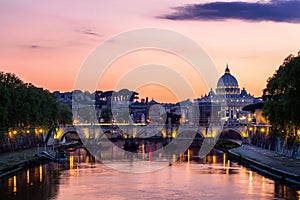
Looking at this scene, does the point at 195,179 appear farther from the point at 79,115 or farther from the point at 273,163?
the point at 79,115

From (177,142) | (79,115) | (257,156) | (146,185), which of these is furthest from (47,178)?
(79,115)

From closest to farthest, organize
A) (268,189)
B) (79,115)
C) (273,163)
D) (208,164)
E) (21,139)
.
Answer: (268,189) → (273,163) → (208,164) → (21,139) → (79,115)

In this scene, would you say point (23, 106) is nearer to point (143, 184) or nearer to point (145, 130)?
point (143, 184)

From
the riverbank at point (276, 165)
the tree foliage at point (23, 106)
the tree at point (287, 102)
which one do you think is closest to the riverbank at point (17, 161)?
the tree foliage at point (23, 106)

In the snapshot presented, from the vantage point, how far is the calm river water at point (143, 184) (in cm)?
4938

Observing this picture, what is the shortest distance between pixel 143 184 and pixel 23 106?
23605 mm

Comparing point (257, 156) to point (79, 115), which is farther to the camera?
point (79, 115)

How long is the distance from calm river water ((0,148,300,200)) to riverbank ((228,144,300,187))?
91cm

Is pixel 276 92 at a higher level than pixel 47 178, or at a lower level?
higher

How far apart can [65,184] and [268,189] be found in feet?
56.5

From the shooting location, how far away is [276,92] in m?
62.6

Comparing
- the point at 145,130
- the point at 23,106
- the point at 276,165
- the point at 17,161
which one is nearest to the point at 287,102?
the point at 276,165

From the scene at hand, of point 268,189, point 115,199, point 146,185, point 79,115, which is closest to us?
point 115,199

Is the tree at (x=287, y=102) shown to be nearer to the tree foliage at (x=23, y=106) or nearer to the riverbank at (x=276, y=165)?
the riverbank at (x=276, y=165)
